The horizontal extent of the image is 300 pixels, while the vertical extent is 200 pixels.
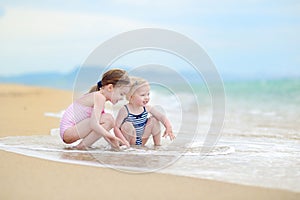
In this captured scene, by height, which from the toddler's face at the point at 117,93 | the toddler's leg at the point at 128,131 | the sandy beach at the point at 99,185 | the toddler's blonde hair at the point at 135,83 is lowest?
the sandy beach at the point at 99,185

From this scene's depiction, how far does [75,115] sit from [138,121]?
0.60 m

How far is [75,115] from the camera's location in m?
4.29

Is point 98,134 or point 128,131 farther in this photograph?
point 128,131

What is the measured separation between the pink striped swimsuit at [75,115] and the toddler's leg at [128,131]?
0.38m

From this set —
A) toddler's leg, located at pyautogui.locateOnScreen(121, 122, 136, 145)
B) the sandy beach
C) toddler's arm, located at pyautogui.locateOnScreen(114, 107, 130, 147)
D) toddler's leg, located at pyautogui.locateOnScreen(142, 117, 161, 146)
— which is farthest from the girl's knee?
the sandy beach

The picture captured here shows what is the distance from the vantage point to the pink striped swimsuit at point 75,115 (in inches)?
167

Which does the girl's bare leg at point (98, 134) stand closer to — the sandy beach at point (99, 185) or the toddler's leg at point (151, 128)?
the toddler's leg at point (151, 128)

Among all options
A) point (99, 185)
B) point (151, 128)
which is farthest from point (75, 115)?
point (99, 185)

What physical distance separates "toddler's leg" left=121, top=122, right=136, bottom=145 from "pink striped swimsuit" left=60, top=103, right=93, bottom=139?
1.24 ft

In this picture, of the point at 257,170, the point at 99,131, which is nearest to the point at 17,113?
the point at 99,131

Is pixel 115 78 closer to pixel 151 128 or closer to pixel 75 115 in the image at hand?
pixel 75 115

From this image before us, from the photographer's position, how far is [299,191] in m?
2.76

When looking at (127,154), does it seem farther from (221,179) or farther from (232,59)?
(232,59)

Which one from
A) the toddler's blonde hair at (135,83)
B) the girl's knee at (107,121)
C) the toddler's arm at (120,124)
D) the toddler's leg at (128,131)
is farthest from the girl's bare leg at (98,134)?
the toddler's blonde hair at (135,83)
